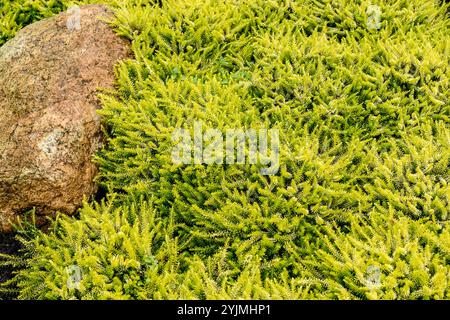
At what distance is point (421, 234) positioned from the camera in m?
3.26

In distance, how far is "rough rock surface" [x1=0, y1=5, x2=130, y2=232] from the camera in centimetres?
368

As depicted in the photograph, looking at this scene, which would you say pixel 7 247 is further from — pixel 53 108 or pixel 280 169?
pixel 280 169

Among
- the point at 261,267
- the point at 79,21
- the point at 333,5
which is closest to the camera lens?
→ the point at 261,267

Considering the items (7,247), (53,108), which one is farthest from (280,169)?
(7,247)

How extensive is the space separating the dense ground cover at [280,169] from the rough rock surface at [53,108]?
6.0 inches

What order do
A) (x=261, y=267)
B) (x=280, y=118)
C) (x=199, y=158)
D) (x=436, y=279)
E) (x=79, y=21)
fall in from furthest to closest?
(x=79, y=21) → (x=280, y=118) → (x=199, y=158) → (x=261, y=267) → (x=436, y=279)

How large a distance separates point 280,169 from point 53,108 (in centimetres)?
188

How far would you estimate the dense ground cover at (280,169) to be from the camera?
10.7 feet

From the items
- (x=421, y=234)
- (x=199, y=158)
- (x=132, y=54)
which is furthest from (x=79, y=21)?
(x=421, y=234)

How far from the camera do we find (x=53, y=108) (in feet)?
12.7

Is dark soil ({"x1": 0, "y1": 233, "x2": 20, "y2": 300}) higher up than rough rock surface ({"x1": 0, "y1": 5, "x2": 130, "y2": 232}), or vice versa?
rough rock surface ({"x1": 0, "y1": 5, "x2": 130, "y2": 232})

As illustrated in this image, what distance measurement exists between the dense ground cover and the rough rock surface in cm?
15
